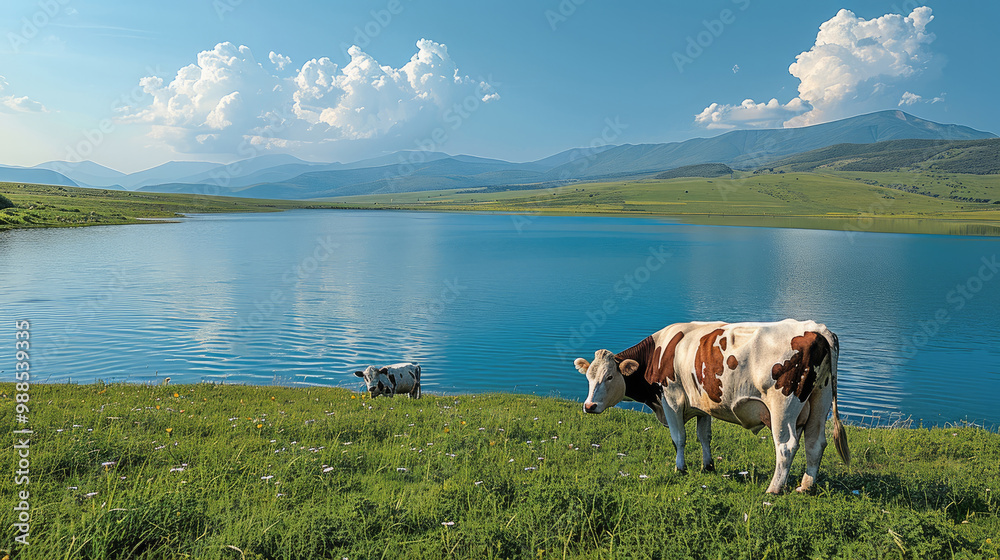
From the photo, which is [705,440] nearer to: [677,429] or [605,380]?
[677,429]

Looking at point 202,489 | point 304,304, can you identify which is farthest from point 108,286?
point 202,489

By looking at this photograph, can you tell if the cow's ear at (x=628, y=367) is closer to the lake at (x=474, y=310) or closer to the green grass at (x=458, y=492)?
the green grass at (x=458, y=492)

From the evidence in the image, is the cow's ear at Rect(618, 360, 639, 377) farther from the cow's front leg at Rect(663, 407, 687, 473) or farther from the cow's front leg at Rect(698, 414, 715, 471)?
the cow's front leg at Rect(698, 414, 715, 471)

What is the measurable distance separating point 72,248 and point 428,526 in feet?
273

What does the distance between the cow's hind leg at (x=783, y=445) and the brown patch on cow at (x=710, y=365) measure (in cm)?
91

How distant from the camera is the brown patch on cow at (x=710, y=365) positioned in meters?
8.84

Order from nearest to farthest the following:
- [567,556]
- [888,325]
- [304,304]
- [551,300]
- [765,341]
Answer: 1. [567,556]
2. [765,341]
3. [888,325]
4. [304,304]
5. [551,300]

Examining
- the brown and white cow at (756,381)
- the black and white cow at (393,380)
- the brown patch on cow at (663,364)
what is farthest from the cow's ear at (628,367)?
the black and white cow at (393,380)

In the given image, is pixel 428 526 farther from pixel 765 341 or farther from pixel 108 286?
pixel 108 286

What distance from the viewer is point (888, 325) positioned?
3616cm

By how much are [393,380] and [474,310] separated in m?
22.5

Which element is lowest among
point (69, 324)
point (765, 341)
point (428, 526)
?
point (69, 324)

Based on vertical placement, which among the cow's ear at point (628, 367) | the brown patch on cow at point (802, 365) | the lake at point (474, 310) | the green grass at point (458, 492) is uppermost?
the brown patch on cow at point (802, 365)

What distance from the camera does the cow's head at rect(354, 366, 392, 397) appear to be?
61.4 feet
